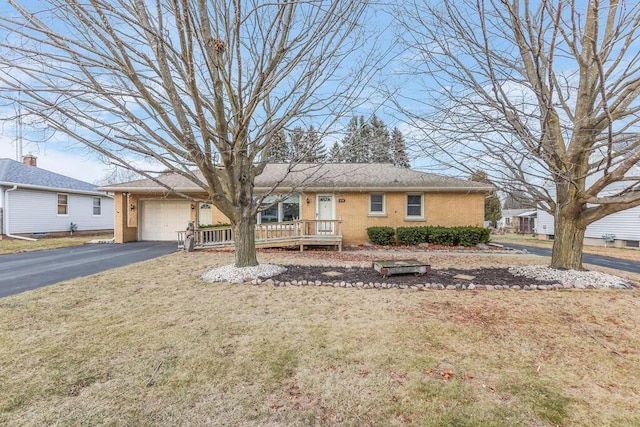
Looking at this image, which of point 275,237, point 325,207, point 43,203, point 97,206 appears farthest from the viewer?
point 97,206

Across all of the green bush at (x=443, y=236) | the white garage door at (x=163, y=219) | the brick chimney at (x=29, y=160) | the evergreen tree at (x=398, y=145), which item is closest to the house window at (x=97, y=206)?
the brick chimney at (x=29, y=160)

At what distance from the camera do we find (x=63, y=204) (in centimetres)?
1891

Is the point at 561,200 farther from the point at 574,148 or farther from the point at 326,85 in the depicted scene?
the point at 326,85

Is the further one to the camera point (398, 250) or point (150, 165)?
point (398, 250)

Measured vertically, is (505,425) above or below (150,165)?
below

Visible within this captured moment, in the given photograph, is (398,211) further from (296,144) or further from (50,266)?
(50,266)

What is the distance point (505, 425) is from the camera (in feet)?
7.39

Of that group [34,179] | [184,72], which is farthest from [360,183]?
[34,179]

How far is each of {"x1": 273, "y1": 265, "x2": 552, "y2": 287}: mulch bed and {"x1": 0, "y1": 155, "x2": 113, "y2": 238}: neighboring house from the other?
679 inches

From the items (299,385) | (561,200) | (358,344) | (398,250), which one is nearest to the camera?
(299,385)

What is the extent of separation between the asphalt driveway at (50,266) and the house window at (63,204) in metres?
8.14

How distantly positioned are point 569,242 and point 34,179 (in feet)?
81.3

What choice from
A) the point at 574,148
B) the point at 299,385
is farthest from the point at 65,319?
the point at 574,148

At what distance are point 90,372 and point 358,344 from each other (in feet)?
8.98
